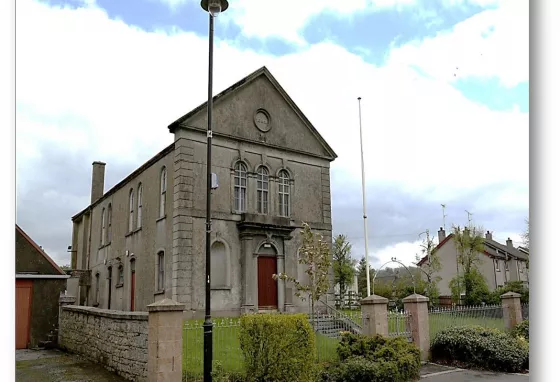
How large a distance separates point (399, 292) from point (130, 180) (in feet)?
81.5

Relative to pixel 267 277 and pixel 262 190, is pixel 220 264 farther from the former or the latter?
pixel 262 190

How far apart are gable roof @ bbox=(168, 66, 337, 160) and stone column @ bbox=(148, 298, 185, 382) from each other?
1139 centimetres

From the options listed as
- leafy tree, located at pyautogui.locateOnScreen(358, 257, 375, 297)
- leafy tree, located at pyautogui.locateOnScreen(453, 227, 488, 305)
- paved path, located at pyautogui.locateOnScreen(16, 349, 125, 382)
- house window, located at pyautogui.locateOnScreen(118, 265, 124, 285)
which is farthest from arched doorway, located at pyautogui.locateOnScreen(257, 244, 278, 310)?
leafy tree, located at pyautogui.locateOnScreen(358, 257, 375, 297)

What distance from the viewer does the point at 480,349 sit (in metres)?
13.8

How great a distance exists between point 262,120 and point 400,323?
37.8 ft

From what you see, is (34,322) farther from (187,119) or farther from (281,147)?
(281,147)

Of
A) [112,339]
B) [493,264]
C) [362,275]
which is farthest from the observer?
[362,275]

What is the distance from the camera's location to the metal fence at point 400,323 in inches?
578

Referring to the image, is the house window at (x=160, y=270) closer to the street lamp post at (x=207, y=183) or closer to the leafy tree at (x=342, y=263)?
the street lamp post at (x=207, y=183)

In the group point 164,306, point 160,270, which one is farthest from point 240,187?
point 164,306

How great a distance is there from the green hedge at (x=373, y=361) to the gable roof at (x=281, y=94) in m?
11.3

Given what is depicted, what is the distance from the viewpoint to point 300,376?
10406 millimetres

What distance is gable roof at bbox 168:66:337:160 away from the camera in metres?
19.8

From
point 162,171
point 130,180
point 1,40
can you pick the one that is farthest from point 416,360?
point 130,180
